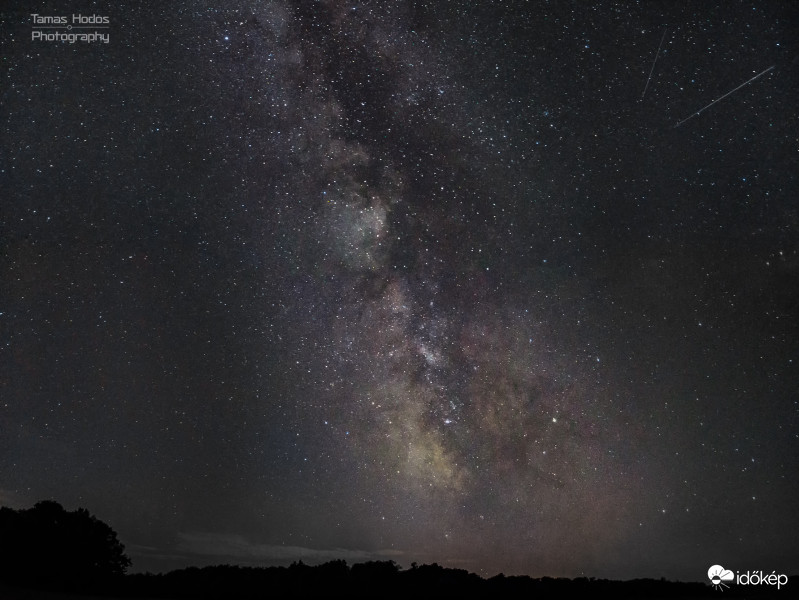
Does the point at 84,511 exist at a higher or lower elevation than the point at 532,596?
higher

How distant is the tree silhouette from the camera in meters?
14.3

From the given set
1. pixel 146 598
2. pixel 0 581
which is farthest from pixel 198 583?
pixel 0 581

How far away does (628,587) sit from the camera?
43.0 ft

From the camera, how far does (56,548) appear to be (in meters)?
17.5

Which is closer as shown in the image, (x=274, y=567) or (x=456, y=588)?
(x=456, y=588)

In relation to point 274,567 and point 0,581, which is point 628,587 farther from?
point 0,581

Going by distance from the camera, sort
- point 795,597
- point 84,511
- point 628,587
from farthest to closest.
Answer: point 84,511
point 628,587
point 795,597

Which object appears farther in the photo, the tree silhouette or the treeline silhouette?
the tree silhouette

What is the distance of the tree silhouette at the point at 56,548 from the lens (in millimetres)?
14258

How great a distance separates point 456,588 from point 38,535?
524 inches

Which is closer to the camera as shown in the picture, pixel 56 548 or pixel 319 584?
pixel 319 584

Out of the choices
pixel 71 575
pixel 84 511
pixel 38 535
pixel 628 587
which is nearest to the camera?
pixel 628 587

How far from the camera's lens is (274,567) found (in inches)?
570

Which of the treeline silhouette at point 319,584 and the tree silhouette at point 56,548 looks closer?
the treeline silhouette at point 319,584
